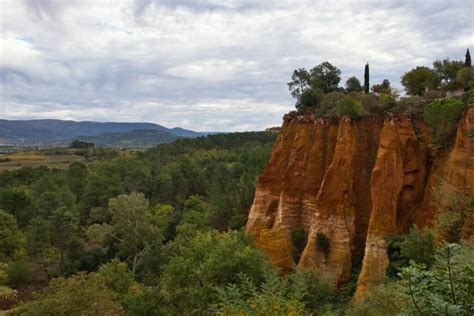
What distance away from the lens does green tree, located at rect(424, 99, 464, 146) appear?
2664 centimetres

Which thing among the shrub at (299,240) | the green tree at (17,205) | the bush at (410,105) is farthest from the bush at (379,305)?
the green tree at (17,205)

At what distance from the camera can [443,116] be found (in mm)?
27031

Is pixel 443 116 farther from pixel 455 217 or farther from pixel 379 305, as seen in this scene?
pixel 379 305

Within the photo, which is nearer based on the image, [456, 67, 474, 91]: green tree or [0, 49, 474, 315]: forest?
[0, 49, 474, 315]: forest

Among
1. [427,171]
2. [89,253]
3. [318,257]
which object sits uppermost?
[427,171]

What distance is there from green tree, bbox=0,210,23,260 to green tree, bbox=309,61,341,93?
35.0 meters

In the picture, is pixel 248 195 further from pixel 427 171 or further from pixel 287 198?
pixel 427 171

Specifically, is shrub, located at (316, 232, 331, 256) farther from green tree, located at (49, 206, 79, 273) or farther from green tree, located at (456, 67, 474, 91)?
green tree, located at (49, 206, 79, 273)

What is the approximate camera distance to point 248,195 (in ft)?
178

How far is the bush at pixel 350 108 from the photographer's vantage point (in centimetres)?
3231

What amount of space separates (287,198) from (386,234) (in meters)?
10.2

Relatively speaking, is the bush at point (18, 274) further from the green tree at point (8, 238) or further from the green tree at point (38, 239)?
the green tree at point (8, 238)

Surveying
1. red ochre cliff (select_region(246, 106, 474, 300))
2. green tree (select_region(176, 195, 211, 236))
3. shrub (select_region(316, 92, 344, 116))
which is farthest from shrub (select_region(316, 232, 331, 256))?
green tree (select_region(176, 195, 211, 236))

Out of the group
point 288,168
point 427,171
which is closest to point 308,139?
point 288,168
